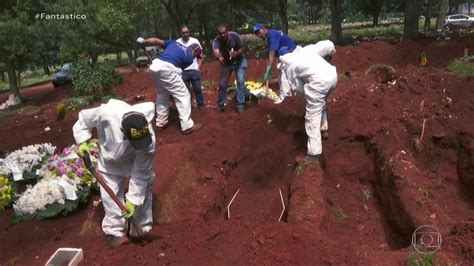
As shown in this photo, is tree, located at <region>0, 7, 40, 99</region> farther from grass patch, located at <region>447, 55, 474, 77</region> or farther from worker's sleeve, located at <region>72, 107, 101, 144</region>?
grass patch, located at <region>447, 55, 474, 77</region>

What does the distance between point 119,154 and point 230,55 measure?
375 cm

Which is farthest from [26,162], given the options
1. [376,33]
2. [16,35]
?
[376,33]

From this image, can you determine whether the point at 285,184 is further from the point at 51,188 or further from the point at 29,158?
the point at 29,158

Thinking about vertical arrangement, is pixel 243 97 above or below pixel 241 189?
above

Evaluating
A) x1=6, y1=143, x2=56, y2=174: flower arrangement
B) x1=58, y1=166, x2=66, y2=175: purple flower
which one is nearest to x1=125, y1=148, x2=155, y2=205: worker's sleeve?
x1=58, y1=166, x2=66, y2=175: purple flower

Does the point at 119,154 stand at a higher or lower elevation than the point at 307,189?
higher

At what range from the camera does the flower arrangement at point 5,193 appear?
6277 mm

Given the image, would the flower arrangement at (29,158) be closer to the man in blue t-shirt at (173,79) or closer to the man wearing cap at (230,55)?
the man in blue t-shirt at (173,79)

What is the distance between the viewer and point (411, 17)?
16.4 metres

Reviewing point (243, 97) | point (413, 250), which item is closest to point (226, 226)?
point (413, 250)

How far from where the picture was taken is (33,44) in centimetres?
1681

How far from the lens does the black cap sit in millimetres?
3986

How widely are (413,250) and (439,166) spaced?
222 cm

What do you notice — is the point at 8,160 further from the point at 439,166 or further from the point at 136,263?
the point at 439,166
